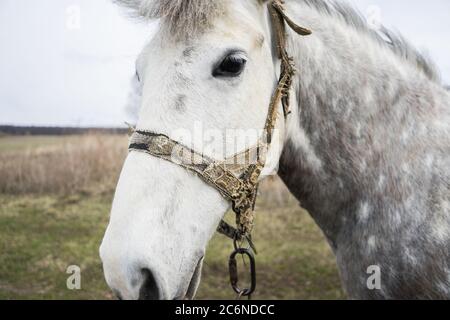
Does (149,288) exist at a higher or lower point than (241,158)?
lower

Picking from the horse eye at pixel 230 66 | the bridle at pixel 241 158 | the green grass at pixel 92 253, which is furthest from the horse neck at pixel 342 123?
the green grass at pixel 92 253

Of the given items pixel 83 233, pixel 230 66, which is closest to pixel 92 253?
pixel 83 233

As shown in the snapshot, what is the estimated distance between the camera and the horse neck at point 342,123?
8.56ft

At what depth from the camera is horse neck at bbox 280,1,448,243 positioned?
2.61 meters

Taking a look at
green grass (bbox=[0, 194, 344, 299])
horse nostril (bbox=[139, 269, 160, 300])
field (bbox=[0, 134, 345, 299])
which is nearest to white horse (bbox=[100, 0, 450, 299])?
horse nostril (bbox=[139, 269, 160, 300])

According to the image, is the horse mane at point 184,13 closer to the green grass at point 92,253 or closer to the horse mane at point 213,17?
the horse mane at point 213,17

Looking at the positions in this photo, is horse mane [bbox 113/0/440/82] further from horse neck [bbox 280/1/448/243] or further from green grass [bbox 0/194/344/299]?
green grass [bbox 0/194/344/299]

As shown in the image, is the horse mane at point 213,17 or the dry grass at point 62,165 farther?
the dry grass at point 62,165

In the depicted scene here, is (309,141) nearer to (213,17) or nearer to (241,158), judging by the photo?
(241,158)

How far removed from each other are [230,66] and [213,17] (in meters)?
0.30

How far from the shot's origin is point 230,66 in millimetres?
2125

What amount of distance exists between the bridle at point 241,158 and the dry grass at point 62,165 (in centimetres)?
1268

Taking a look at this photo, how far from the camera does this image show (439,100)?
277 cm

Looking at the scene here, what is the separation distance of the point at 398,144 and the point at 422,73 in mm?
629
